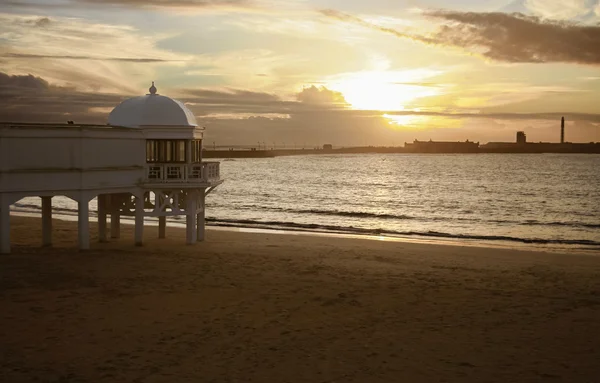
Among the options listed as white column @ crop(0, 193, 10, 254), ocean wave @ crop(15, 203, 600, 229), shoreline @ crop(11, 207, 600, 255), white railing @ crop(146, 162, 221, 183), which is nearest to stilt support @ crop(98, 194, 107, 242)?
white railing @ crop(146, 162, 221, 183)

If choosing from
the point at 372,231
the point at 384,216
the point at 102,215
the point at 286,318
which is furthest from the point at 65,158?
the point at 384,216

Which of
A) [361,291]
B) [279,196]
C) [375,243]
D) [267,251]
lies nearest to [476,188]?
[279,196]

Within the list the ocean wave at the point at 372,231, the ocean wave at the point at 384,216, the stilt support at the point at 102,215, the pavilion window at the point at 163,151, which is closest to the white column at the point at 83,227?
the stilt support at the point at 102,215

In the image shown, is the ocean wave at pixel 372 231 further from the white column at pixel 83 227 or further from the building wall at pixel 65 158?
the white column at pixel 83 227

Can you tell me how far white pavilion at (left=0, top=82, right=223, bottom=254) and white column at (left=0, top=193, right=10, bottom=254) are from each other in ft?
0.10

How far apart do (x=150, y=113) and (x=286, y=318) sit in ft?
41.1

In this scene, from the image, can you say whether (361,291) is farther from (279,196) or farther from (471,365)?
(279,196)

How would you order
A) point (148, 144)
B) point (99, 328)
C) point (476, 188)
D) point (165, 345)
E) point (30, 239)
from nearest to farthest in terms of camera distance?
point (165, 345)
point (99, 328)
point (148, 144)
point (30, 239)
point (476, 188)

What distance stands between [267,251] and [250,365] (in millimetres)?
13730

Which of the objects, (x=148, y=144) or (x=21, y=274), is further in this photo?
(x=148, y=144)

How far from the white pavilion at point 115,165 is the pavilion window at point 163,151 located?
1.6 inches

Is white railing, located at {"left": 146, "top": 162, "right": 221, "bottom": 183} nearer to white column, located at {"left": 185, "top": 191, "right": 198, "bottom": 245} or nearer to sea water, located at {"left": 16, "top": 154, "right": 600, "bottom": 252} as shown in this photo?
white column, located at {"left": 185, "top": 191, "right": 198, "bottom": 245}

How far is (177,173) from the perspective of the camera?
24.3 meters

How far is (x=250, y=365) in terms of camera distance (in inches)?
464
